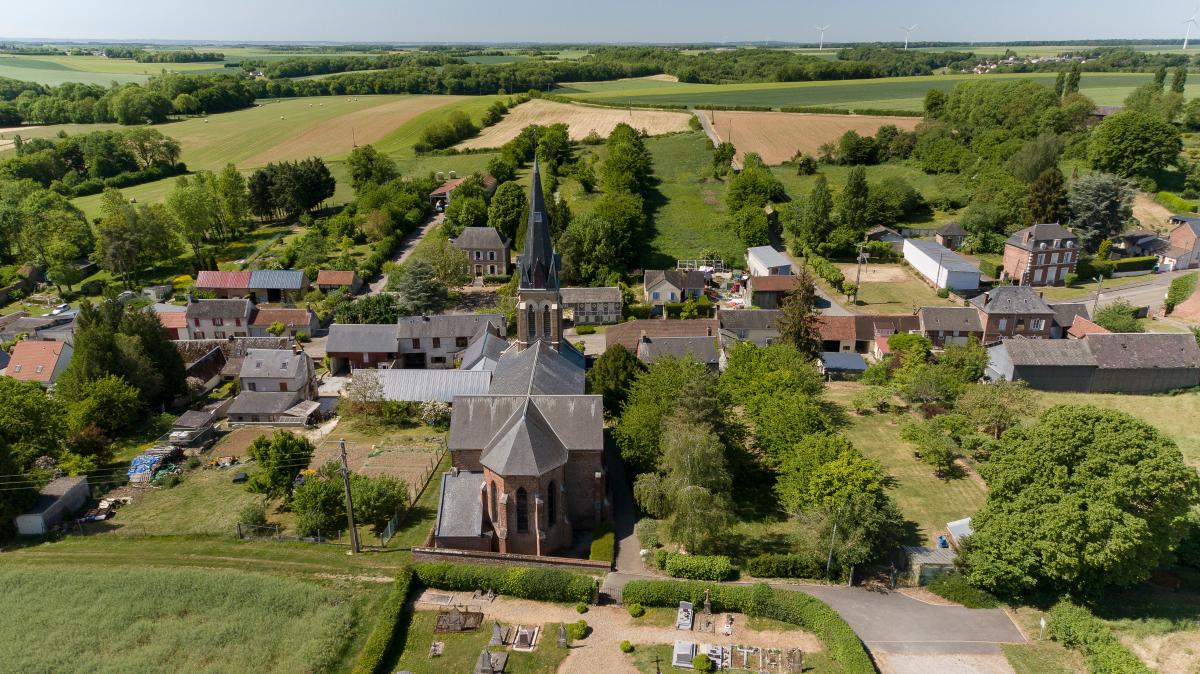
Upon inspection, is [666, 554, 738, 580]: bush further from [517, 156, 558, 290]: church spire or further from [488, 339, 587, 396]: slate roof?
[517, 156, 558, 290]: church spire

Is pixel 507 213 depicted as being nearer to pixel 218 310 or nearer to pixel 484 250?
pixel 484 250

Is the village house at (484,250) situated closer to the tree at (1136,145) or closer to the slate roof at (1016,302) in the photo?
the slate roof at (1016,302)

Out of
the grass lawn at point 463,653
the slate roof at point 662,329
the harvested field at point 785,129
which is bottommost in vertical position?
the grass lawn at point 463,653

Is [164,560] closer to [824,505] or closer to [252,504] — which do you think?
[252,504]

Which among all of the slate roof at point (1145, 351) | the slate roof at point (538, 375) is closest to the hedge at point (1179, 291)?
the slate roof at point (1145, 351)

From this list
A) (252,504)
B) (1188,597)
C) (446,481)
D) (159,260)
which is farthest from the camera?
(159,260)

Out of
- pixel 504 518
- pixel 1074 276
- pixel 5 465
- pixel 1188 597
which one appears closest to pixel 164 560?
pixel 5 465

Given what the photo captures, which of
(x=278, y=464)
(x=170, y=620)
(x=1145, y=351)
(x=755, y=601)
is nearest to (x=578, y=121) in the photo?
(x=1145, y=351)
